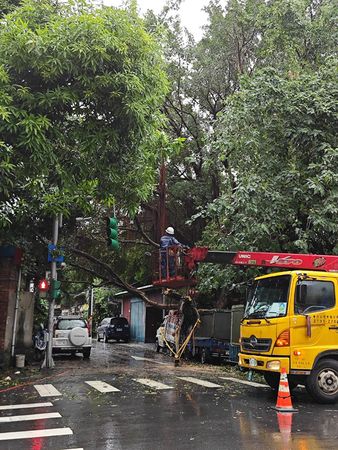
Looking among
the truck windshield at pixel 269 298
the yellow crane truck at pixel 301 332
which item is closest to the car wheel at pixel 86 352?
the truck windshield at pixel 269 298

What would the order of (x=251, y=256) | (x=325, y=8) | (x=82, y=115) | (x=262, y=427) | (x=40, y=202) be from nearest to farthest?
(x=262, y=427)
(x=82, y=115)
(x=251, y=256)
(x=40, y=202)
(x=325, y=8)

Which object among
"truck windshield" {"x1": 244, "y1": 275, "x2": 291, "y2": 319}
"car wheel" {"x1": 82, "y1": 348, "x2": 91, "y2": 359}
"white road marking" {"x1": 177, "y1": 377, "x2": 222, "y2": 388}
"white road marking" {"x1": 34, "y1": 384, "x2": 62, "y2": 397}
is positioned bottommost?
"white road marking" {"x1": 34, "y1": 384, "x2": 62, "y2": 397}

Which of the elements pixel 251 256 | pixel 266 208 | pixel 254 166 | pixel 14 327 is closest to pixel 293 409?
pixel 251 256

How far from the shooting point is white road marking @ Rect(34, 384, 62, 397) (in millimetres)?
11141

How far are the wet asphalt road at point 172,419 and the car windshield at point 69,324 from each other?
8341mm

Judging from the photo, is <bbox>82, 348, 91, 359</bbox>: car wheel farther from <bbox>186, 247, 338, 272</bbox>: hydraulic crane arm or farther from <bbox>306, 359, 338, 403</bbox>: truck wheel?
<bbox>306, 359, 338, 403</bbox>: truck wheel

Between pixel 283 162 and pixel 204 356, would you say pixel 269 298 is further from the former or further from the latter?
pixel 204 356

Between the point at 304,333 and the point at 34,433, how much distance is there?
5420mm

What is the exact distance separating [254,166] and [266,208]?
2120mm

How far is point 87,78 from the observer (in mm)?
9570

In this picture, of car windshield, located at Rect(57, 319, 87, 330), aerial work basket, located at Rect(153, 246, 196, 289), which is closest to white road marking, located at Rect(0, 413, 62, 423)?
aerial work basket, located at Rect(153, 246, 196, 289)

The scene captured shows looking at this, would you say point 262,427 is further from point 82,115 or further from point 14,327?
point 14,327

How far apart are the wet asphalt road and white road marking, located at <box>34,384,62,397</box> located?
164 millimetres

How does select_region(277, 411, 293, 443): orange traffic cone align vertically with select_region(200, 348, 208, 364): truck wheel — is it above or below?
below
